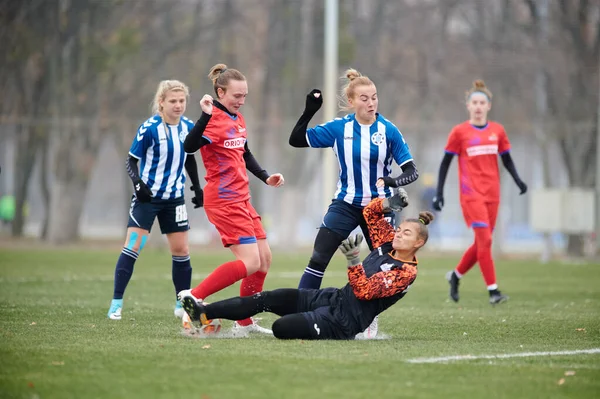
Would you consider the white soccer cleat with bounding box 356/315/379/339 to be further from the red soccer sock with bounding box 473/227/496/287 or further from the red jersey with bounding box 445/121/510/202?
the red jersey with bounding box 445/121/510/202

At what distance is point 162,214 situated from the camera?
954 centimetres

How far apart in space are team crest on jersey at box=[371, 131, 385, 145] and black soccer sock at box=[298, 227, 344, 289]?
810mm

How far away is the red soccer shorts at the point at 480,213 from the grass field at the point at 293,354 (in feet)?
2.99

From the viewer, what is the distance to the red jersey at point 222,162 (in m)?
7.84

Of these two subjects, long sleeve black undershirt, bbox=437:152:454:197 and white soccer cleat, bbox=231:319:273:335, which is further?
long sleeve black undershirt, bbox=437:152:454:197

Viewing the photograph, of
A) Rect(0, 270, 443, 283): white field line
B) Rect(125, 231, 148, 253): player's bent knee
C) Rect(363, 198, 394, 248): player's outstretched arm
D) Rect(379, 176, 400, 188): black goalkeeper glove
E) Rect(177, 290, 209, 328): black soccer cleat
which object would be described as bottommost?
Rect(0, 270, 443, 283): white field line

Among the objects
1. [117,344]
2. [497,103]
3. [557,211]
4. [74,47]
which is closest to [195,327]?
[117,344]

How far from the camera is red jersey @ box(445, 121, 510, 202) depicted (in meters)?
11.3

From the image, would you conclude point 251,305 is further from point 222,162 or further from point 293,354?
point 222,162

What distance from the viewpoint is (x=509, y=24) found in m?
25.0

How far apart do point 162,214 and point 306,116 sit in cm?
216

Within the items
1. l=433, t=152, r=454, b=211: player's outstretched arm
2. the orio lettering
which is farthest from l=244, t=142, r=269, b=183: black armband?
l=433, t=152, r=454, b=211: player's outstretched arm

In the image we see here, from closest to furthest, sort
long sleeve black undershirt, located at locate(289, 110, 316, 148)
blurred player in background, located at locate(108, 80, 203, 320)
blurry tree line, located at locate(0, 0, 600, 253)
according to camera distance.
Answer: long sleeve black undershirt, located at locate(289, 110, 316, 148)
blurred player in background, located at locate(108, 80, 203, 320)
blurry tree line, located at locate(0, 0, 600, 253)

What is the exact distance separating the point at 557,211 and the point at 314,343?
15.7m
